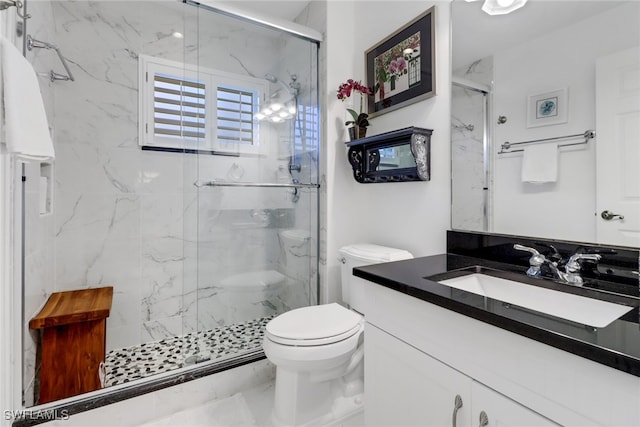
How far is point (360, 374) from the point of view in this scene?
5.64 ft

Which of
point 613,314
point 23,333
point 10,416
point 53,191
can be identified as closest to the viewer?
point 613,314

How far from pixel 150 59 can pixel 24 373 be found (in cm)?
204

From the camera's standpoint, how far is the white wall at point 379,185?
153 cm

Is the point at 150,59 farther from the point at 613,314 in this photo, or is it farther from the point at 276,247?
the point at 613,314

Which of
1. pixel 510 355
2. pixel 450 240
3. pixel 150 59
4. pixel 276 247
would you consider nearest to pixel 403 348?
pixel 510 355

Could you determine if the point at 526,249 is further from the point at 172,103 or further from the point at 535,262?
the point at 172,103

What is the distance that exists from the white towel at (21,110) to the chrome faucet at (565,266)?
176cm

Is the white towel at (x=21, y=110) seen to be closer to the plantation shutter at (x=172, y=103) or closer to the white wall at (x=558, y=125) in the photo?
the plantation shutter at (x=172, y=103)

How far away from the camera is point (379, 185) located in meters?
1.94

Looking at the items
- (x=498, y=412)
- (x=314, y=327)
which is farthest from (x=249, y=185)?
(x=498, y=412)

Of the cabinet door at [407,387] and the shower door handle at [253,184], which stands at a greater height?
the shower door handle at [253,184]

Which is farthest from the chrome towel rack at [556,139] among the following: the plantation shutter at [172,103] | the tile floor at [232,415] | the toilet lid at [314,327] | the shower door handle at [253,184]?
the plantation shutter at [172,103]

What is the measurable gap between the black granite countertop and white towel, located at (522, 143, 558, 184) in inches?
13.9

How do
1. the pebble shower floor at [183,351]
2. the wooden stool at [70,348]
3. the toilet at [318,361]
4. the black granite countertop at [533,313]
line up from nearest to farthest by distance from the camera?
the black granite countertop at [533,313]
the toilet at [318,361]
the wooden stool at [70,348]
the pebble shower floor at [183,351]
